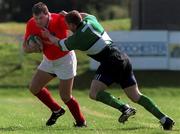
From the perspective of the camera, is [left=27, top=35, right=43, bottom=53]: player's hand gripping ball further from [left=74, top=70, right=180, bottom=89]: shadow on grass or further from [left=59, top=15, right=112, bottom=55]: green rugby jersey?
[left=74, top=70, right=180, bottom=89]: shadow on grass

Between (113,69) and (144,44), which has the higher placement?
(113,69)

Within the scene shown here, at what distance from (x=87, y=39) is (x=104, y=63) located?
0.49 metres

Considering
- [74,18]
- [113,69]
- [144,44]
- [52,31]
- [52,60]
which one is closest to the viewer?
[74,18]

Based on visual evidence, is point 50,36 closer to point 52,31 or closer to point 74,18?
point 52,31

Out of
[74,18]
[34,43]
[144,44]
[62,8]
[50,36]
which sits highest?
[74,18]

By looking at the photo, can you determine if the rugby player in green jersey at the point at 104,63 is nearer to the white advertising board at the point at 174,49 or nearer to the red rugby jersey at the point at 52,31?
the red rugby jersey at the point at 52,31

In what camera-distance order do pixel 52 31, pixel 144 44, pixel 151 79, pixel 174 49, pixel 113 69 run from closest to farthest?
pixel 113 69 < pixel 52 31 < pixel 151 79 < pixel 144 44 < pixel 174 49

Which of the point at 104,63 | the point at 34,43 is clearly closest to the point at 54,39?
the point at 34,43

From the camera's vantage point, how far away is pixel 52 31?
35.4ft

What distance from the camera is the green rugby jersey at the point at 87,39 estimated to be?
1000 centimetres

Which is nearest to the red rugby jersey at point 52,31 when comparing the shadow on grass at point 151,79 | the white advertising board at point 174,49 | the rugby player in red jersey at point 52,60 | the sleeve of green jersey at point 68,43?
the rugby player in red jersey at point 52,60

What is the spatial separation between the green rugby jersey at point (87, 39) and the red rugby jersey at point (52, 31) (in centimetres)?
62

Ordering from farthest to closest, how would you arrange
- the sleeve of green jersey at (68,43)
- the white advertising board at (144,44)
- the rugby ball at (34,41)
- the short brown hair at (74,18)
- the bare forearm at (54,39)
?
the white advertising board at (144,44), the rugby ball at (34,41), the bare forearm at (54,39), the sleeve of green jersey at (68,43), the short brown hair at (74,18)

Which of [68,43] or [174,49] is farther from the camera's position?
[174,49]
